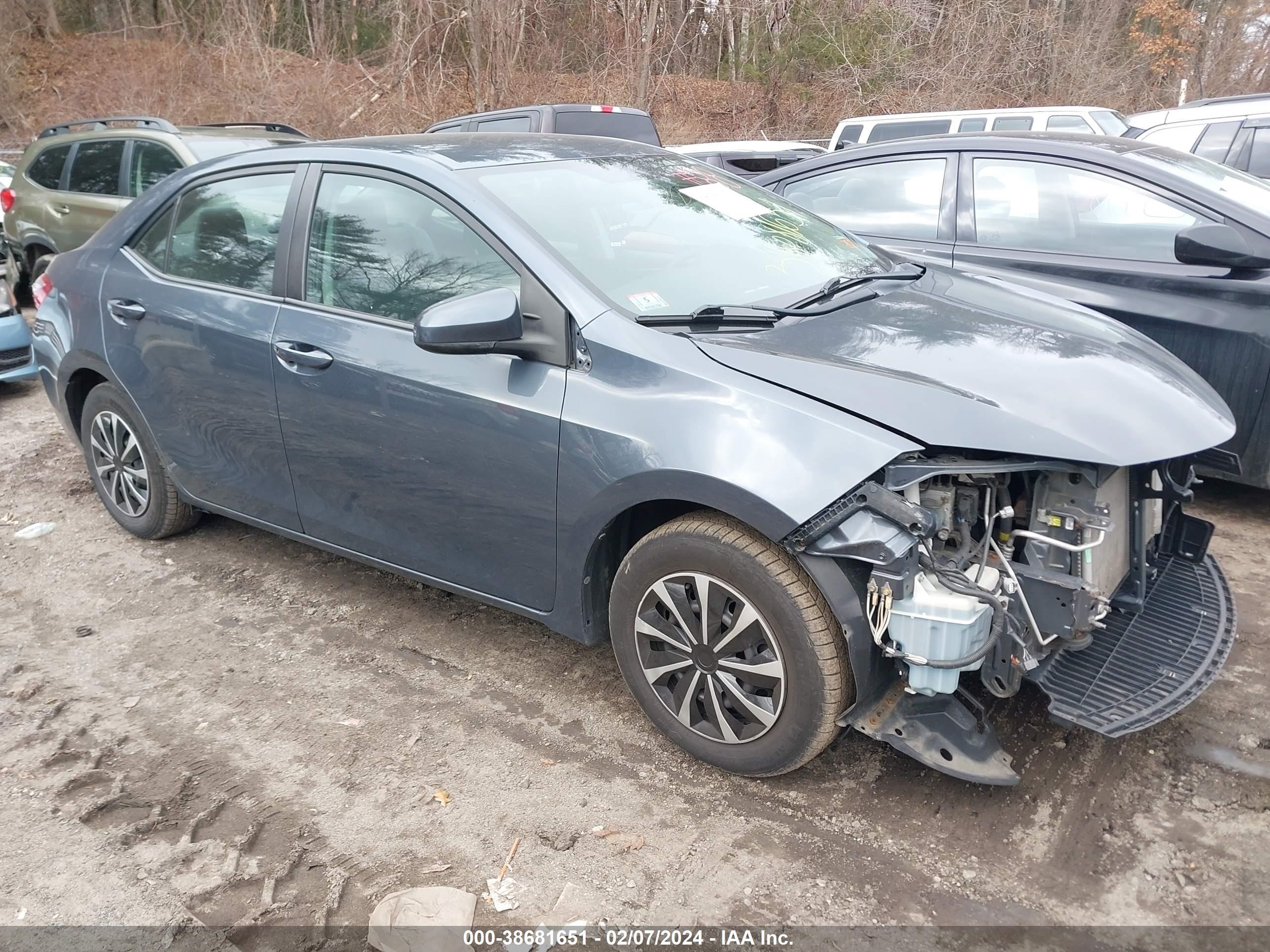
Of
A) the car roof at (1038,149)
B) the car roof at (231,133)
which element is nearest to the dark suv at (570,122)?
the car roof at (231,133)

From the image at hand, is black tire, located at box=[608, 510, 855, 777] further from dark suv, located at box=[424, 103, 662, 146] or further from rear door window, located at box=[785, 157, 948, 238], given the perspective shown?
dark suv, located at box=[424, 103, 662, 146]

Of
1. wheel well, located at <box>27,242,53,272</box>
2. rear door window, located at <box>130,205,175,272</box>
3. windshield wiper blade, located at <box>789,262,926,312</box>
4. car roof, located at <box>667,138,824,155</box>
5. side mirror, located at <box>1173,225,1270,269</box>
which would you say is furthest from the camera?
car roof, located at <box>667,138,824,155</box>

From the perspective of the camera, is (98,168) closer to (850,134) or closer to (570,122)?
(570,122)

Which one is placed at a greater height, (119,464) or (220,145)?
(220,145)

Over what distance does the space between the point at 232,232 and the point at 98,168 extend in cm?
580

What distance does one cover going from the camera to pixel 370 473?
3.37m

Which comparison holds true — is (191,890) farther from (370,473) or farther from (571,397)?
(571,397)

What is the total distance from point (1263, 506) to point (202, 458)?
4.78 meters

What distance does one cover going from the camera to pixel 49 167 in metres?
9.16

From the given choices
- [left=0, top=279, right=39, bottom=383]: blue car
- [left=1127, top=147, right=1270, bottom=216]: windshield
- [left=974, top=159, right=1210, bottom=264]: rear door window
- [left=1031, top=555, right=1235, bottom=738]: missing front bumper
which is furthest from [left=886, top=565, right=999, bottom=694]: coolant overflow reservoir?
[left=0, top=279, right=39, bottom=383]: blue car

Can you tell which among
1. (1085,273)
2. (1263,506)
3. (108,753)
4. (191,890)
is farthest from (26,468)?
(1263,506)

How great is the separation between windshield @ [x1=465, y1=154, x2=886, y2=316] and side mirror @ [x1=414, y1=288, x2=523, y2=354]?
285mm

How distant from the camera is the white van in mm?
11180

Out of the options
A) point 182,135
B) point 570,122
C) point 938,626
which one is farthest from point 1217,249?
point 182,135
